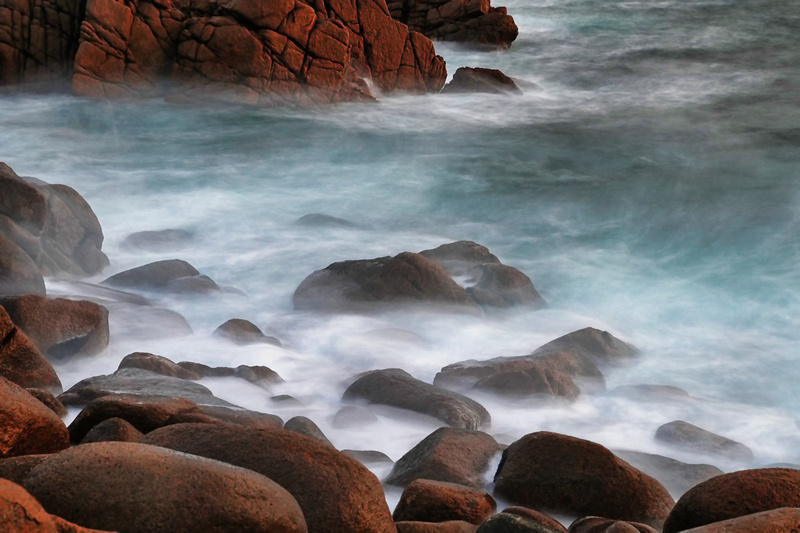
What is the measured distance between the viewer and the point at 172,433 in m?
4.00

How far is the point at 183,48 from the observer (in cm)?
1605

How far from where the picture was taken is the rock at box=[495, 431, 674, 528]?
15.8ft

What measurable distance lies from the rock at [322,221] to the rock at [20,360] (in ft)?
20.8

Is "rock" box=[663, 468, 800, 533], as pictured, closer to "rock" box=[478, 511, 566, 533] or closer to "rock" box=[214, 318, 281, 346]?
"rock" box=[478, 511, 566, 533]

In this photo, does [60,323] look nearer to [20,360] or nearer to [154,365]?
[154,365]

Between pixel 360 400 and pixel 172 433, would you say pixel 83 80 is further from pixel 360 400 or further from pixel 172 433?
pixel 172 433

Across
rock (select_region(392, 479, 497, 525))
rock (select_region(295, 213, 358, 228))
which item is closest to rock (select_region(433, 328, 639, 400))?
rock (select_region(392, 479, 497, 525))

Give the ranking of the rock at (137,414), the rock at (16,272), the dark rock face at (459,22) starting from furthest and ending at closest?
the dark rock face at (459,22) < the rock at (16,272) < the rock at (137,414)

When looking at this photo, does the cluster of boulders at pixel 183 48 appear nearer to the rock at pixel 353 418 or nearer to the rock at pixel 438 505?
the rock at pixel 353 418

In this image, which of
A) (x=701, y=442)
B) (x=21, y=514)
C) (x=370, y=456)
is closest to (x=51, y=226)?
(x=370, y=456)

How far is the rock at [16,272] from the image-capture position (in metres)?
7.03

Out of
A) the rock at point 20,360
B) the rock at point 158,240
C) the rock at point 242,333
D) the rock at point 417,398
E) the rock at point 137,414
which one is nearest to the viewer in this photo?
the rock at point 137,414

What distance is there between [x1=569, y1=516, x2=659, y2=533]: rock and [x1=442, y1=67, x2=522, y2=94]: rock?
49.3 feet

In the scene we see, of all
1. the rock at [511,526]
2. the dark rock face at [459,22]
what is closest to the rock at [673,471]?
the rock at [511,526]
